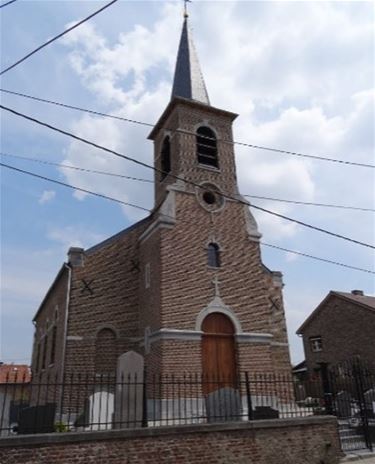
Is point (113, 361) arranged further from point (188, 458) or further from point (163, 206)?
point (188, 458)

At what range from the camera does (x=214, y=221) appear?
16984 mm

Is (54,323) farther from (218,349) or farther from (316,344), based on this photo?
(316,344)

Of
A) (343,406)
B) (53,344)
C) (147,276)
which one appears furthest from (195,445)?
(53,344)

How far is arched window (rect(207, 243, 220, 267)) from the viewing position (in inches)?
639

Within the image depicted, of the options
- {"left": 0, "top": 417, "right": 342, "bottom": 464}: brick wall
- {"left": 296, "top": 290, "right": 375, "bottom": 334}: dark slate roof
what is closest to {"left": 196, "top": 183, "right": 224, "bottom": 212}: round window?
{"left": 0, "top": 417, "right": 342, "bottom": 464}: brick wall

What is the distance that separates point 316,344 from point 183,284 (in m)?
19.4

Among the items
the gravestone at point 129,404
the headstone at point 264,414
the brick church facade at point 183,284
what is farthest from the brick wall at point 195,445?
the brick church facade at point 183,284

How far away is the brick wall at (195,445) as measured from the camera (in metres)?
6.64

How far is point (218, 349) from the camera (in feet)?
49.2

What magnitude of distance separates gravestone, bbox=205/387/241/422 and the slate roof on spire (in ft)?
47.3

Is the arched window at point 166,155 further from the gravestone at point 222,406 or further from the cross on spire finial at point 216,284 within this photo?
the gravestone at point 222,406

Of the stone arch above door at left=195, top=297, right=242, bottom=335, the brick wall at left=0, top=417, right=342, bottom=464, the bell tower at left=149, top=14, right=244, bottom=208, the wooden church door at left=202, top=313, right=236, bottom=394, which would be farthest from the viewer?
the bell tower at left=149, top=14, right=244, bottom=208

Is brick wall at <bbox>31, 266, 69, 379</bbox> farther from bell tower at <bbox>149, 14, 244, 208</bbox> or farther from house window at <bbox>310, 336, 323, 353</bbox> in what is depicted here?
house window at <bbox>310, 336, 323, 353</bbox>

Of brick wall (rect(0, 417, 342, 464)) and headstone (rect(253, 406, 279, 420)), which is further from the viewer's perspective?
headstone (rect(253, 406, 279, 420))
